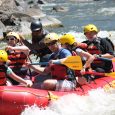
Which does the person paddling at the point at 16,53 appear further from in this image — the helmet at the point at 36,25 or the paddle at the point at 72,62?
the paddle at the point at 72,62

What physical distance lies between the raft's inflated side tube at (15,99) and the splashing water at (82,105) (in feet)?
0.29

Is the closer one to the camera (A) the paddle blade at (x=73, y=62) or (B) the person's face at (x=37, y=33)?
(A) the paddle blade at (x=73, y=62)

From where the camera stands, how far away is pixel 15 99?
5359 millimetres

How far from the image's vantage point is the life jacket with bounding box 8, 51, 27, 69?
6387mm

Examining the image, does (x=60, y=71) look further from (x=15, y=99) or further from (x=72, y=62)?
(x=15, y=99)

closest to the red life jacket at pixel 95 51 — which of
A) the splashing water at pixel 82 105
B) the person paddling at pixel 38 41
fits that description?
the splashing water at pixel 82 105

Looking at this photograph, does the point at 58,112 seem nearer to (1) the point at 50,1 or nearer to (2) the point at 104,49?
(2) the point at 104,49

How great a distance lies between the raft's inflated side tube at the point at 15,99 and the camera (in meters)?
5.35

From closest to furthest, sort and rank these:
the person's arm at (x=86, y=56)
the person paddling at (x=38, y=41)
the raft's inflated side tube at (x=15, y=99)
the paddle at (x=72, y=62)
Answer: the raft's inflated side tube at (x=15, y=99) → the paddle at (x=72, y=62) → the person's arm at (x=86, y=56) → the person paddling at (x=38, y=41)

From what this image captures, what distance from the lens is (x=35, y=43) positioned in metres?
7.13

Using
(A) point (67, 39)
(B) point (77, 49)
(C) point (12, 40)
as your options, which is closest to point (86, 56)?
(B) point (77, 49)

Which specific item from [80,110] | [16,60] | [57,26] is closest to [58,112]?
[80,110]

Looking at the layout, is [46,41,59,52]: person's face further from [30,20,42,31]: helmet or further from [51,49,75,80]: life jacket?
[30,20,42,31]: helmet

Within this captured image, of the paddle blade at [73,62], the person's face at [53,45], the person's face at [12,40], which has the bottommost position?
the paddle blade at [73,62]
